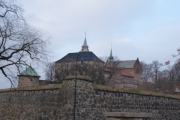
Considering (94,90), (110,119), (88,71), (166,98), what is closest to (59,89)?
(94,90)

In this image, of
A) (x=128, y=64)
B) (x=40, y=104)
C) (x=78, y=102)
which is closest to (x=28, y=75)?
(x=40, y=104)

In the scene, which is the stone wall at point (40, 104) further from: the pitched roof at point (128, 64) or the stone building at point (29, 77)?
the pitched roof at point (128, 64)

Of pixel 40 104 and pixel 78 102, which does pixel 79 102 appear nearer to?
pixel 78 102

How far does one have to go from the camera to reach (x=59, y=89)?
38.4 feet

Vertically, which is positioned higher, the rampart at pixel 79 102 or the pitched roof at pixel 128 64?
the pitched roof at pixel 128 64

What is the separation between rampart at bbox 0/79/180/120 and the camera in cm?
1109

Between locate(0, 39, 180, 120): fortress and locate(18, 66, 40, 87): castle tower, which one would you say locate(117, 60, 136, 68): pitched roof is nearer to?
locate(18, 66, 40, 87): castle tower

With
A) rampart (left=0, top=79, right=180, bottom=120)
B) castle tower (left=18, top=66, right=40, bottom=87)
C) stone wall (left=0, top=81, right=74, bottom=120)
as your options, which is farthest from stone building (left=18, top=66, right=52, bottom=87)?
rampart (left=0, top=79, right=180, bottom=120)

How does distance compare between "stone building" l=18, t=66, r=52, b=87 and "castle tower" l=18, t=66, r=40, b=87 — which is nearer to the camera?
"castle tower" l=18, t=66, r=40, b=87

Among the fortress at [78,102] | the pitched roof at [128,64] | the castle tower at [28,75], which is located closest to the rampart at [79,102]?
the fortress at [78,102]

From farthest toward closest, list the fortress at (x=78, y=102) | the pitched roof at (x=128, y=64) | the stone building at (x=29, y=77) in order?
1. the pitched roof at (x=128, y=64)
2. the fortress at (x=78, y=102)
3. the stone building at (x=29, y=77)

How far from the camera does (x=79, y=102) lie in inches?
430

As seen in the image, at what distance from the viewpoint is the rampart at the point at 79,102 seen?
11.1m

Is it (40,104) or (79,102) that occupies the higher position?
(79,102)
